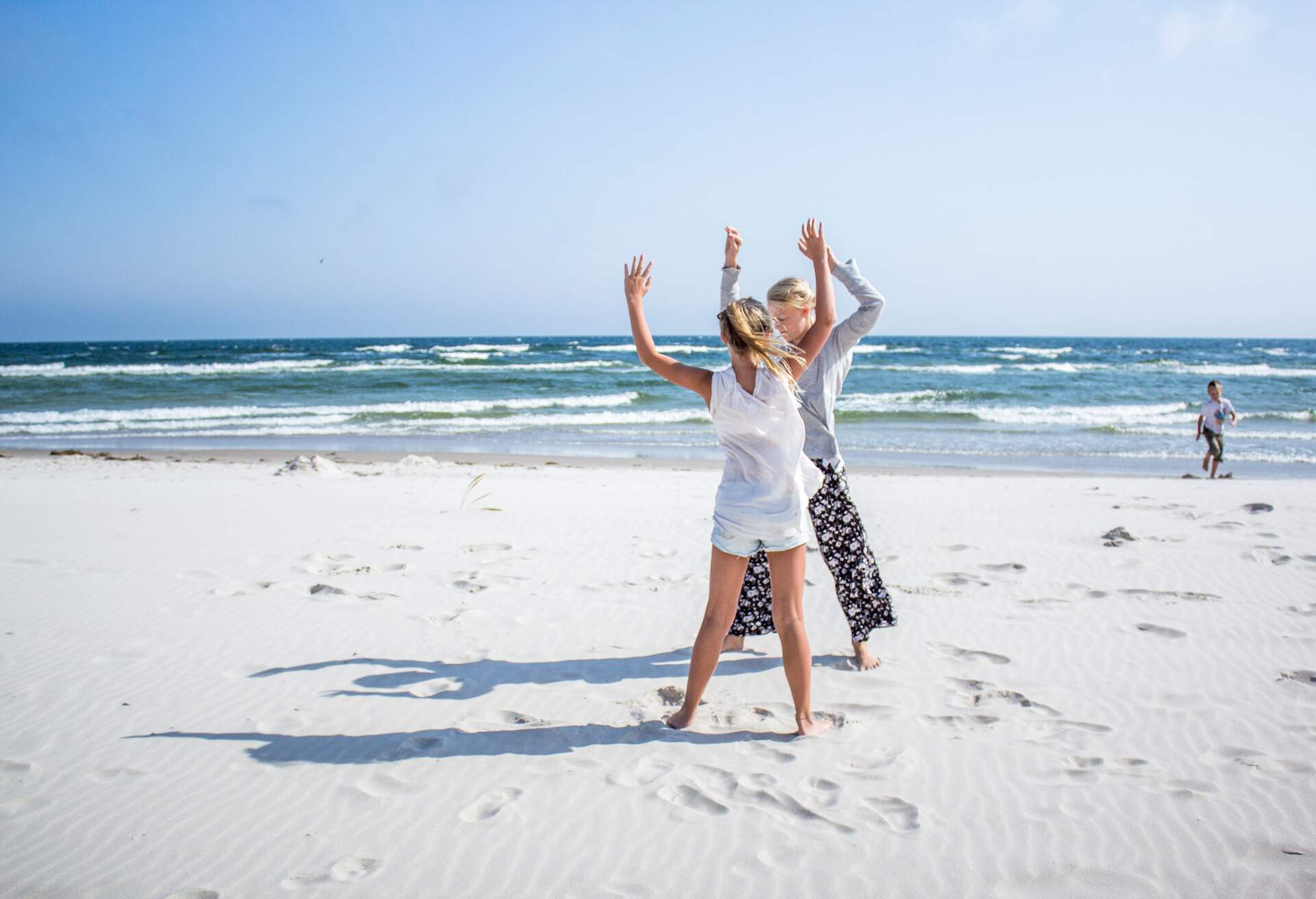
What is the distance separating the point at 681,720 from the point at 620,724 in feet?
0.86

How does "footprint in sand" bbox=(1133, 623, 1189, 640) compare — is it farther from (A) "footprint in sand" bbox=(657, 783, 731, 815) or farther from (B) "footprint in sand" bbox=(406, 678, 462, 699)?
(B) "footprint in sand" bbox=(406, 678, 462, 699)

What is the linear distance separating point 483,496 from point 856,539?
A: 16.1 ft

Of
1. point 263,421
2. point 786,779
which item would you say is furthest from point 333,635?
point 263,421

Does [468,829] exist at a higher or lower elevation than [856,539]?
lower

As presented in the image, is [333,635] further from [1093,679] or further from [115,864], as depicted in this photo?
[1093,679]

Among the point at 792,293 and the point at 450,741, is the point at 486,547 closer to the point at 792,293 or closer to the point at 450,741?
the point at 450,741

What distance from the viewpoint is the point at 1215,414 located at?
37.3 feet

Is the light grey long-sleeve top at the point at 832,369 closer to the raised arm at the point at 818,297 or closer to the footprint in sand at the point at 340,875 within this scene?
the raised arm at the point at 818,297

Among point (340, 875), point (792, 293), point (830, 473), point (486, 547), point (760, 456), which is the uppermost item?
point (792, 293)

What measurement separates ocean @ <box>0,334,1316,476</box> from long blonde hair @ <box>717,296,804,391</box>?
1033 cm

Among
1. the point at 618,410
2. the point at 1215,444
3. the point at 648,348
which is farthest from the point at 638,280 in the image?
the point at 618,410

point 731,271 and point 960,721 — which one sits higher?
point 731,271

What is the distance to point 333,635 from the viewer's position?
431 cm

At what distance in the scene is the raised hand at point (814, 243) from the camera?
9.91 ft
